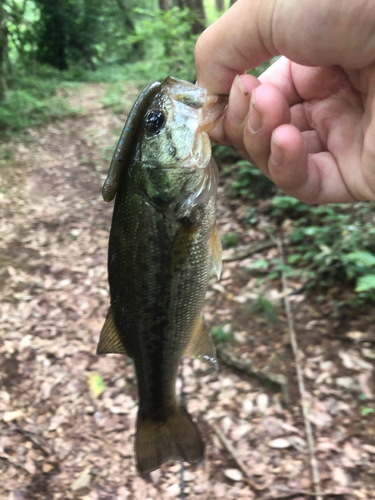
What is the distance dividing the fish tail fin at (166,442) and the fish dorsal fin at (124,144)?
126 cm

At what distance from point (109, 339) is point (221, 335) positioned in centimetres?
216

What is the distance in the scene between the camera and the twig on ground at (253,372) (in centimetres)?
321

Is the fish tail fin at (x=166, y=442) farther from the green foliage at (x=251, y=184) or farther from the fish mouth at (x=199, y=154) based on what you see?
the green foliage at (x=251, y=184)

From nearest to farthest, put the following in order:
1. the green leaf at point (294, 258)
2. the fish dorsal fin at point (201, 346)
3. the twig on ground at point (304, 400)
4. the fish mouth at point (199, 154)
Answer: the fish mouth at point (199, 154) → the fish dorsal fin at point (201, 346) → the twig on ground at point (304, 400) → the green leaf at point (294, 258)

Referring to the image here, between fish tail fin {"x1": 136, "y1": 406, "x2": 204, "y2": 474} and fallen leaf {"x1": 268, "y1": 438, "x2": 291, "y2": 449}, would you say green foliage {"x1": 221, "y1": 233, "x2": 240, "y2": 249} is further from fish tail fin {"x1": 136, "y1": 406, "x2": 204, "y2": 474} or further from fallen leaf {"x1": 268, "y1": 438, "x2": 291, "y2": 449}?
fish tail fin {"x1": 136, "y1": 406, "x2": 204, "y2": 474}

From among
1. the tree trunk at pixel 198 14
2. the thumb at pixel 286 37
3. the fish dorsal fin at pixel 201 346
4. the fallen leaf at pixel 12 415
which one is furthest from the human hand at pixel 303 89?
the tree trunk at pixel 198 14

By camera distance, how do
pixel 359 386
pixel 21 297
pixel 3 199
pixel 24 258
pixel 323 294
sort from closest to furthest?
pixel 359 386 → pixel 323 294 → pixel 21 297 → pixel 24 258 → pixel 3 199

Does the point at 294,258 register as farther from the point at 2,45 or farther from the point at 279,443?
the point at 2,45

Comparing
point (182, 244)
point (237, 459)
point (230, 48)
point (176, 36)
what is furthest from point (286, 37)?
point (176, 36)

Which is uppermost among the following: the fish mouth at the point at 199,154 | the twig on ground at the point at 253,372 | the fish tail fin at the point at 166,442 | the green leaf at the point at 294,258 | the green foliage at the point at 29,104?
the green foliage at the point at 29,104

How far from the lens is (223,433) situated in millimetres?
3164

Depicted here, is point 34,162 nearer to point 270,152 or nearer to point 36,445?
point 36,445

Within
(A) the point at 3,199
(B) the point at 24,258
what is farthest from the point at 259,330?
(A) the point at 3,199

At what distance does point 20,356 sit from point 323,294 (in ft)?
11.3
